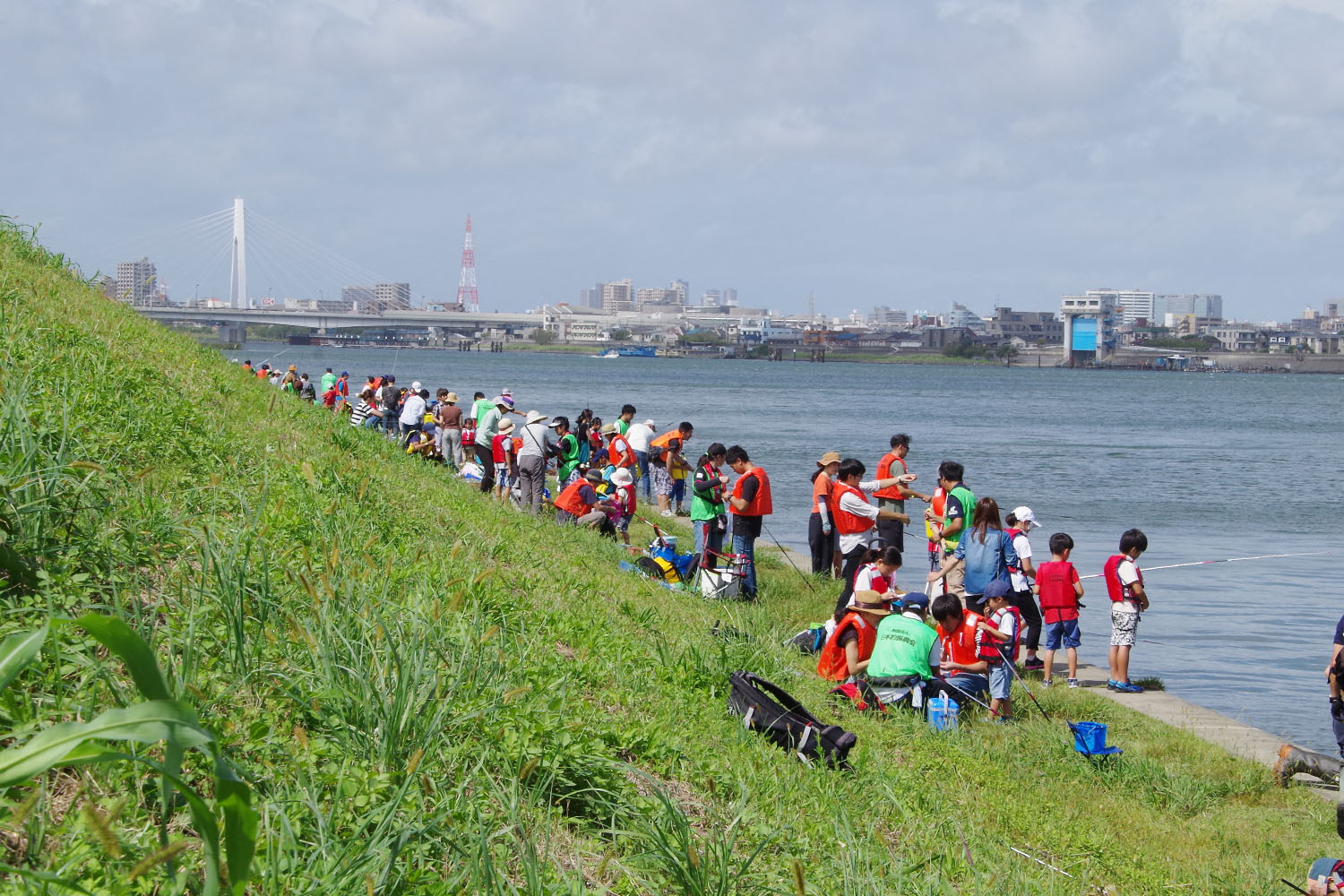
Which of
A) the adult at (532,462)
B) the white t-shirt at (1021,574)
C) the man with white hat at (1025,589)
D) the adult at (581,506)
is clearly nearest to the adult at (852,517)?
the man with white hat at (1025,589)

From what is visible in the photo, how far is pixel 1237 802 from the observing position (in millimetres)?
6902

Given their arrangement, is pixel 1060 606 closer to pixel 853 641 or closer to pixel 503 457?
pixel 853 641

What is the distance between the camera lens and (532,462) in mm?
14328

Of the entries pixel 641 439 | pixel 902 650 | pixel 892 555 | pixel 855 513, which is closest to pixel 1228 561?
pixel 641 439

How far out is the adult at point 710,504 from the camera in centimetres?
1236

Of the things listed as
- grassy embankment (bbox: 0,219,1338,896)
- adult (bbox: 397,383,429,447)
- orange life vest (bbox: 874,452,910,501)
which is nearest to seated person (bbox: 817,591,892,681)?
grassy embankment (bbox: 0,219,1338,896)

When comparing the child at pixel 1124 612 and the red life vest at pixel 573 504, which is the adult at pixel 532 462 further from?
the child at pixel 1124 612

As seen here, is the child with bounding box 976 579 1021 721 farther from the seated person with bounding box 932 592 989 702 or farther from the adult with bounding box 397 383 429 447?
the adult with bounding box 397 383 429 447

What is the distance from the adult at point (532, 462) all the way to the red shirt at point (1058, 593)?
6.47 metres

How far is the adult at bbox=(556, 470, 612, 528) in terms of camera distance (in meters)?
13.0

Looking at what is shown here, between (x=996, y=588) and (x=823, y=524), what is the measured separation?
3430mm

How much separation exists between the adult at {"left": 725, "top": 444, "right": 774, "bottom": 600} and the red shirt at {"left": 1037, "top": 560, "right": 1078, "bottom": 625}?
8.82ft

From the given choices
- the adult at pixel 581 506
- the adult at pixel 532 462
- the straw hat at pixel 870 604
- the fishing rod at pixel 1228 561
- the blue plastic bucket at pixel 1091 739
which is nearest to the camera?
the blue plastic bucket at pixel 1091 739

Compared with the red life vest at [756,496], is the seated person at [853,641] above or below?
below
